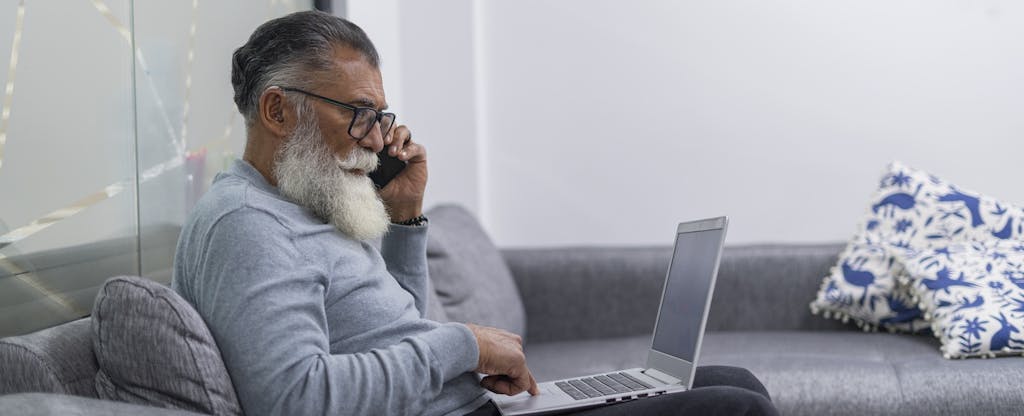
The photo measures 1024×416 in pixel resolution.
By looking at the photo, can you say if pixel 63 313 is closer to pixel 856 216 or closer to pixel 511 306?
pixel 511 306

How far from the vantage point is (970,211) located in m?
2.83

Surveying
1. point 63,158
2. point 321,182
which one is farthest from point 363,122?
point 63,158

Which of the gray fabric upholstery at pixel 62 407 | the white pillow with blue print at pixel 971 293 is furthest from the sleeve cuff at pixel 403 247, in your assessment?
the white pillow with blue print at pixel 971 293

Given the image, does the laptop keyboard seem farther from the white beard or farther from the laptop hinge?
the white beard

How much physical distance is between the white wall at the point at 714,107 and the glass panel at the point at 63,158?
180cm

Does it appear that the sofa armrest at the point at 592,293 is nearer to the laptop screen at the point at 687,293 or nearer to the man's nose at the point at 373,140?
the laptop screen at the point at 687,293

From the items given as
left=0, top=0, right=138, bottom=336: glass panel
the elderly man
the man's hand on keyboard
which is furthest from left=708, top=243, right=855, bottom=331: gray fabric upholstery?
left=0, top=0, right=138, bottom=336: glass panel

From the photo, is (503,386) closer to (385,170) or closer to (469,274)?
(385,170)

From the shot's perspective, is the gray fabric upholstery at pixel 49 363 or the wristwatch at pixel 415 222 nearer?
the gray fabric upholstery at pixel 49 363

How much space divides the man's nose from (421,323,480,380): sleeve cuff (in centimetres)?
34

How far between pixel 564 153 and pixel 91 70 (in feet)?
7.00

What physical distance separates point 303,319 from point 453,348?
23 cm

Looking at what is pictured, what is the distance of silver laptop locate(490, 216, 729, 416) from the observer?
1.58 meters

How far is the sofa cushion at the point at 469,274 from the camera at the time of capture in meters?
2.50
